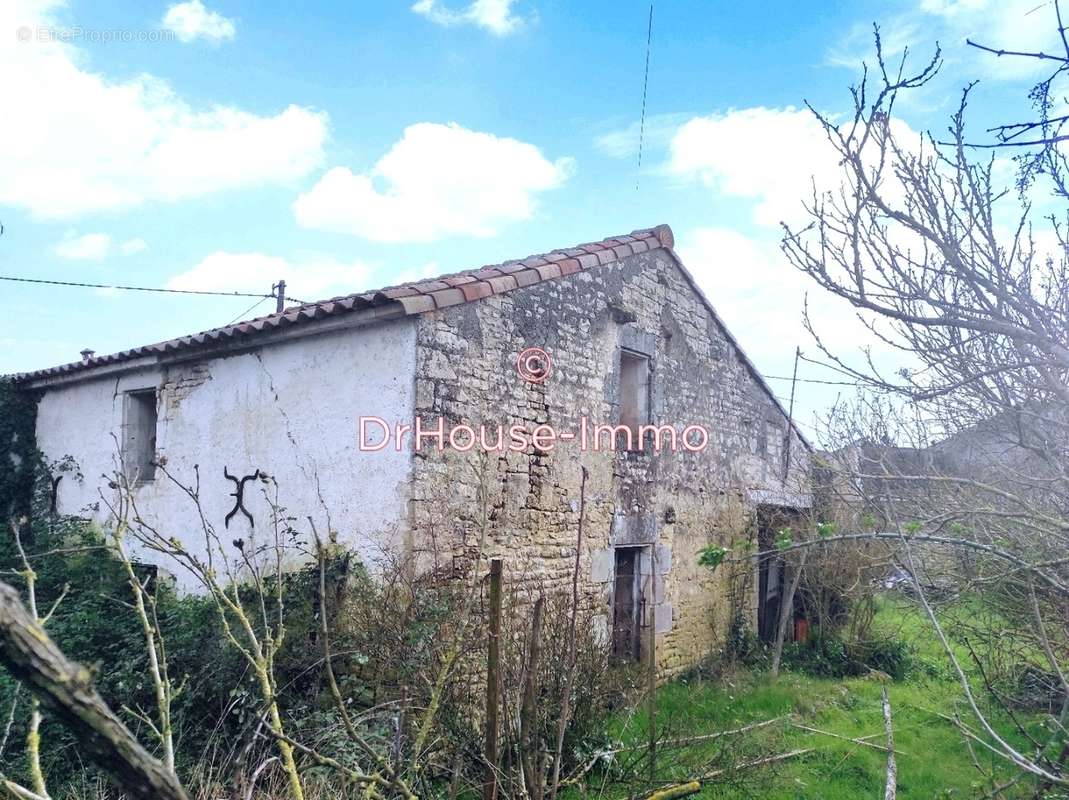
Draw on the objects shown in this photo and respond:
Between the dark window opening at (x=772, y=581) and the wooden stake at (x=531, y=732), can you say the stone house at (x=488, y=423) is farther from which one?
the wooden stake at (x=531, y=732)

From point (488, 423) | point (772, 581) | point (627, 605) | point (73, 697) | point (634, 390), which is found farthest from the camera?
point (772, 581)

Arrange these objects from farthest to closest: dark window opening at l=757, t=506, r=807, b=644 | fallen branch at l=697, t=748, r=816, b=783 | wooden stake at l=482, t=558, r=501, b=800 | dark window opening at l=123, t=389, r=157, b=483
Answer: dark window opening at l=757, t=506, r=807, b=644 < dark window opening at l=123, t=389, r=157, b=483 < fallen branch at l=697, t=748, r=816, b=783 < wooden stake at l=482, t=558, r=501, b=800

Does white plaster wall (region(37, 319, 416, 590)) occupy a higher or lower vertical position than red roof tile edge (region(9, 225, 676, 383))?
lower

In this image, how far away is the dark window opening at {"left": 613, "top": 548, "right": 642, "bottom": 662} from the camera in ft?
26.9

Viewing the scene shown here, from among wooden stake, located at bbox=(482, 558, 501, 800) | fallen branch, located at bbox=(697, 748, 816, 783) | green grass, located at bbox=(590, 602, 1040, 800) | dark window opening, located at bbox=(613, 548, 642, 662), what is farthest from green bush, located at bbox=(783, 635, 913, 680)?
wooden stake, located at bbox=(482, 558, 501, 800)

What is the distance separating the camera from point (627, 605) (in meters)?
8.46

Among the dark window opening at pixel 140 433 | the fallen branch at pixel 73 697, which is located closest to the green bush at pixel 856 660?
the dark window opening at pixel 140 433

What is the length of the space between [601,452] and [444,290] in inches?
105

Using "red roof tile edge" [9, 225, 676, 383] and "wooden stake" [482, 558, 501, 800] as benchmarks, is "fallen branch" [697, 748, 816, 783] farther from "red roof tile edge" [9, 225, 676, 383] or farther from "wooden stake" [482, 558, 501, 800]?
"red roof tile edge" [9, 225, 676, 383]

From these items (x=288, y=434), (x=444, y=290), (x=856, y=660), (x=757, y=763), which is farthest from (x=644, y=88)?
(x=856, y=660)

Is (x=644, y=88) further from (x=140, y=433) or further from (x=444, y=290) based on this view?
(x=140, y=433)

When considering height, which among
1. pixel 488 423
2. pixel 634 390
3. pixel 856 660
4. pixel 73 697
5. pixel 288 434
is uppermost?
pixel 634 390

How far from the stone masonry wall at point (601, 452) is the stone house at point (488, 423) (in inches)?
0.9

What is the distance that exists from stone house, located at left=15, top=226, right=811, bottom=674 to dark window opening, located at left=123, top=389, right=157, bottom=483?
21 mm
